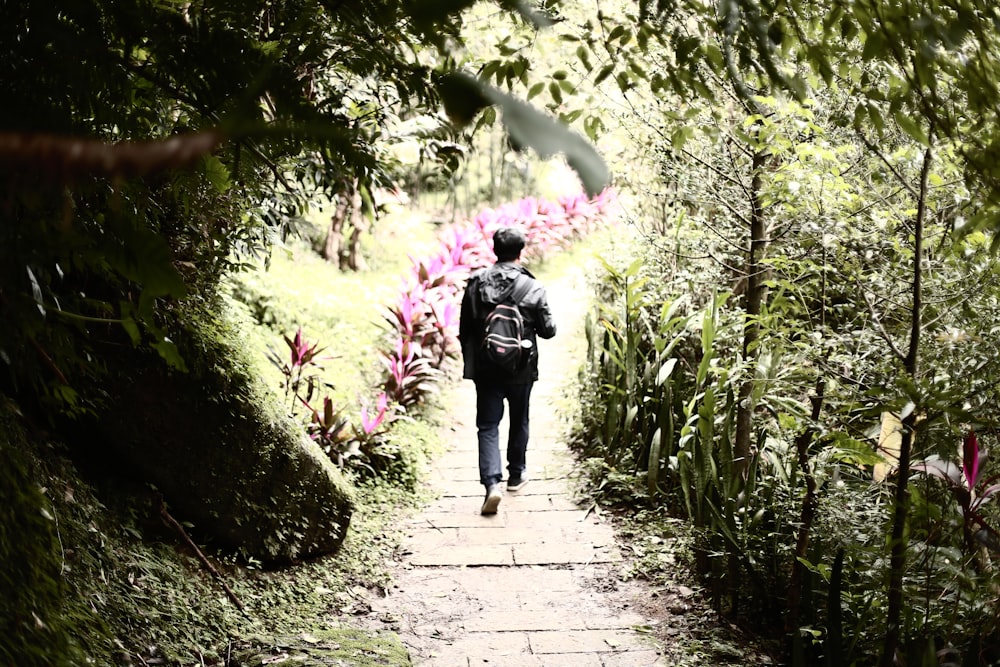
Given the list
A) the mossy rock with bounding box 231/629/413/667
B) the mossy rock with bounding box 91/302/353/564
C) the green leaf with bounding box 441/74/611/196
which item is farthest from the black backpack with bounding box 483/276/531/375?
the green leaf with bounding box 441/74/611/196

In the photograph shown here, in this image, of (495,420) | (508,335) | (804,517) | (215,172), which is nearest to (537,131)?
(215,172)

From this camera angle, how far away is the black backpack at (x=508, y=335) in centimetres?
488

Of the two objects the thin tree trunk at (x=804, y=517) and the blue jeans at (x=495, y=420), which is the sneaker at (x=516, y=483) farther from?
the thin tree trunk at (x=804, y=517)

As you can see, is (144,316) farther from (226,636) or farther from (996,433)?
(996,433)

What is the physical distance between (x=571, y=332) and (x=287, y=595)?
633 centimetres

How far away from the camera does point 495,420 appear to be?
5098mm

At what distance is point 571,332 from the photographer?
955 cm

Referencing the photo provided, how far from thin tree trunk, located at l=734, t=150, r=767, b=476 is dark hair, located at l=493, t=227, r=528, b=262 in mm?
1521

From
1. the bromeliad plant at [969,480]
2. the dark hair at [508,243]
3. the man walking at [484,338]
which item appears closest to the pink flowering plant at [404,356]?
the man walking at [484,338]

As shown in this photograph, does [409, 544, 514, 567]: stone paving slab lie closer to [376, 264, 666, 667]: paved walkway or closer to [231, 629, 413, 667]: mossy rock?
[376, 264, 666, 667]: paved walkway

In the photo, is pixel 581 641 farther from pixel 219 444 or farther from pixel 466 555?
pixel 219 444

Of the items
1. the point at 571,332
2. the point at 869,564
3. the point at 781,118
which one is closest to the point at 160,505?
the point at 869,564

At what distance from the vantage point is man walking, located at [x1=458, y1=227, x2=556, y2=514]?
16.3 ft

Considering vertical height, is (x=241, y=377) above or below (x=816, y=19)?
below
